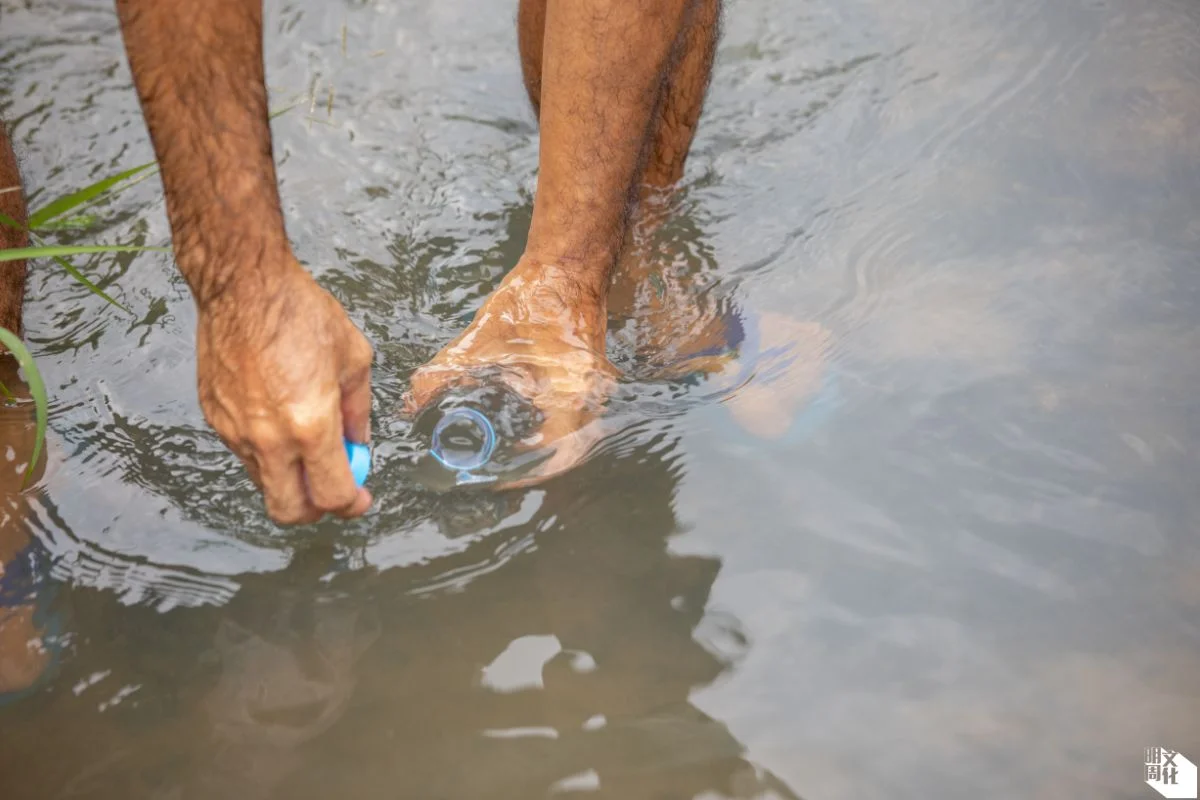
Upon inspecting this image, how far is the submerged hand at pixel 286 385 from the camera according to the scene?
144 centimetres

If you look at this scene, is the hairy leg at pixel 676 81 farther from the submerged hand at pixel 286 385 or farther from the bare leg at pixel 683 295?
the submerged hand at pixel 286 385

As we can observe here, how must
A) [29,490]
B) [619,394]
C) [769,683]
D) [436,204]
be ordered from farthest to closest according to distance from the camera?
[436,204]
[619,394]
[29,490]
[769,683]

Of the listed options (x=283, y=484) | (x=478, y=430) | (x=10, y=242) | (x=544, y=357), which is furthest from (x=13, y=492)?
(x=544, y=357)

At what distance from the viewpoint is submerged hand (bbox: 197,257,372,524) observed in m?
1.44

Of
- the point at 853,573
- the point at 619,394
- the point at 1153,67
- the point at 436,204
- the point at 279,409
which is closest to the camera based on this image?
the point at 279,409

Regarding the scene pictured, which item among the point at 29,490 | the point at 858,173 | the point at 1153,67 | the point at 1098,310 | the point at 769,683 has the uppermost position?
the point at 1153,67

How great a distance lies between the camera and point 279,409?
1428mm

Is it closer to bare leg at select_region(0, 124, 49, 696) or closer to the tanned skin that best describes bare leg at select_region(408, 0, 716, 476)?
the tanned skin

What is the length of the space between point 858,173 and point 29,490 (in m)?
1.79

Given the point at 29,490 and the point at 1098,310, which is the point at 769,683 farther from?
the point at 29,490

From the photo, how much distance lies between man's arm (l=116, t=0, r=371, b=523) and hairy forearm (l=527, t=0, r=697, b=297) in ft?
2.06

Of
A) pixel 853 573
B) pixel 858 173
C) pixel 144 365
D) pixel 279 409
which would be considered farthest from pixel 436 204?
pixel 853 573

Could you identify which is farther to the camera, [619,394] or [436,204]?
[436,204]

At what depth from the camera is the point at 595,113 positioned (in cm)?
199
